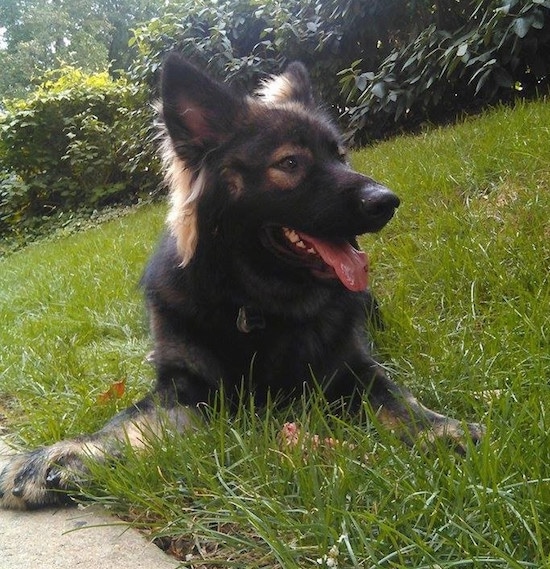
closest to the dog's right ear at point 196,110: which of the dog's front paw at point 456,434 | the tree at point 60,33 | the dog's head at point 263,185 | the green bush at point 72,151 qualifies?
the dog's head at point 263,185

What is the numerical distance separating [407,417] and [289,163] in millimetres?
1073

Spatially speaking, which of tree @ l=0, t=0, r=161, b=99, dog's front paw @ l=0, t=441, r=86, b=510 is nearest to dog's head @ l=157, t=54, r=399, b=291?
dog's front paw @ l=0, t=441, r=86, b=510

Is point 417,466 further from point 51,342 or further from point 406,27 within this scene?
point 406,27

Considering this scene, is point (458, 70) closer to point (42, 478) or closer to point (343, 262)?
point (343, 262)

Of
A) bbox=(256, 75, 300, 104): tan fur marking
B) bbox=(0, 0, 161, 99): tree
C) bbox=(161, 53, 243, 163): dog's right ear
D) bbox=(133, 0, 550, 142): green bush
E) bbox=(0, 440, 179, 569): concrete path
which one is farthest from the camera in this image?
bbox=(0, 0, 161, 99): tree

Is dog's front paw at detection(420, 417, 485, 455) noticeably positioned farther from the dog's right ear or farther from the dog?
the dog's right ear

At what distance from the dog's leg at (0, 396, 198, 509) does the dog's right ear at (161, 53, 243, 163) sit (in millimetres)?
1074

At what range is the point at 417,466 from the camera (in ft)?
5.07

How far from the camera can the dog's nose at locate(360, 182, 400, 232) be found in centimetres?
239

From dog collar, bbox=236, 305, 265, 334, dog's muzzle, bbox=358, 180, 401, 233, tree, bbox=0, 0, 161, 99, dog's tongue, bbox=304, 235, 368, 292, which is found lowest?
dog collar, bbox=236, 305, 265, 334

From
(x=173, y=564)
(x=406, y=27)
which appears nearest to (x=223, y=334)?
(x=173, y=564)

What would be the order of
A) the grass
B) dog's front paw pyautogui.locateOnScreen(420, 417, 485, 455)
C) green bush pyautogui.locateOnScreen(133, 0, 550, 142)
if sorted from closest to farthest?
the grass < dog's front paw pyautogui.locateOnScreen(420, 417, 485, 455) < green bush pyautogui.locateOnScreen(133, 0, 550, 142)

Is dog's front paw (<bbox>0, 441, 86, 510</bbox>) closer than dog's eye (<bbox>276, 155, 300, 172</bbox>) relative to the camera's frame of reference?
Yes

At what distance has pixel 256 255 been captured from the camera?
254 centimetres
